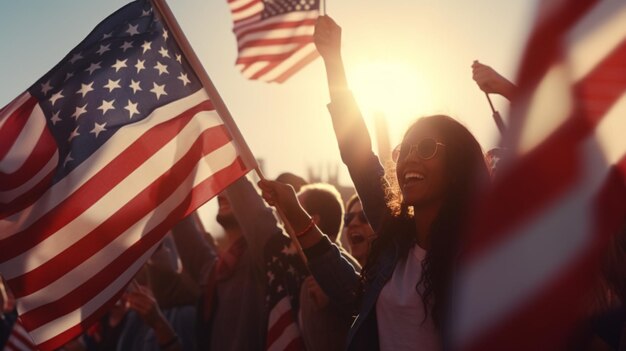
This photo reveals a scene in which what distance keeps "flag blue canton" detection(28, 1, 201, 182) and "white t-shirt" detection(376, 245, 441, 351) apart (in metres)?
1.58

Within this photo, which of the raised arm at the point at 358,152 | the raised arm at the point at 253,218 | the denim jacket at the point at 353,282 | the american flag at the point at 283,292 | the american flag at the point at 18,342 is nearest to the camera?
the denim jacket at the point at 353,282

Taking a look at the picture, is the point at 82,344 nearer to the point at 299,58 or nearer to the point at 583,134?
the point at 299,58

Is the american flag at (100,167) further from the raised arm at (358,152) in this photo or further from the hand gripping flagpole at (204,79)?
the raised arm at (358,152)

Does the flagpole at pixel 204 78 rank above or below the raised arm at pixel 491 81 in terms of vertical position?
above

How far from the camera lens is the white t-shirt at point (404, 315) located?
2154 mm

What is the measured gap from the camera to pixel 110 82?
10.4 feet

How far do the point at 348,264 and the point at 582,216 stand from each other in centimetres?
129

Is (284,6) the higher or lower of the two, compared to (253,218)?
higher

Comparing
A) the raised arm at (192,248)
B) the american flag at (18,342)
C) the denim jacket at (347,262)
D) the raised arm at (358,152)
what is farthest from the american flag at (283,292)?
the american flag at (18,342)

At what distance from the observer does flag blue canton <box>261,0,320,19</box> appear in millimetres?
5836

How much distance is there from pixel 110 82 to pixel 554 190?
2336mm

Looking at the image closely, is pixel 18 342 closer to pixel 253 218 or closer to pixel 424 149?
pixel 253 218

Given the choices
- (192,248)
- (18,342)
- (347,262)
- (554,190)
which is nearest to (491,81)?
(347,262)

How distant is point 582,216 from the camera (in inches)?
60.8
